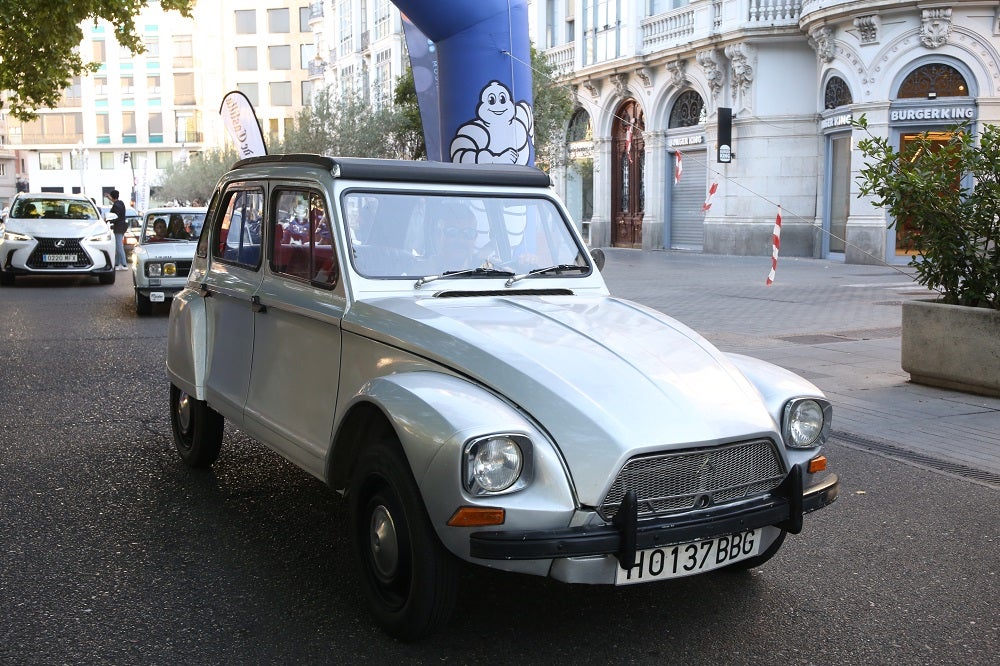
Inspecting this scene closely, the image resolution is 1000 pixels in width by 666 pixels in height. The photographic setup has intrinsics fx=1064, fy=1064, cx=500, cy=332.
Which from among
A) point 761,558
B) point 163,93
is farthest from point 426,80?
point 163,93

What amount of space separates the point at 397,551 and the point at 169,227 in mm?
13293

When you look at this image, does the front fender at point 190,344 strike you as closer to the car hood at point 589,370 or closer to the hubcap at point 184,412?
the hubcap at point 184,412

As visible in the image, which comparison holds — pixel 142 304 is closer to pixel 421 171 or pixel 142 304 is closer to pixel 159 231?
pixel 159 231

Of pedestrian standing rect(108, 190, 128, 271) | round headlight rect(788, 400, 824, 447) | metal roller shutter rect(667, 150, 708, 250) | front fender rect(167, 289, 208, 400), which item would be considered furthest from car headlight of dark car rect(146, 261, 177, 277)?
metal roller shutter rect(667, 150, 708, 250)

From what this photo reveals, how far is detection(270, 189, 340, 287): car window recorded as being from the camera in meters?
4.64

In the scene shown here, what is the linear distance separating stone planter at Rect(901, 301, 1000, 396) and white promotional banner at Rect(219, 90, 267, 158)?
12.6 metres

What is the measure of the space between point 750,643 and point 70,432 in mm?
5140

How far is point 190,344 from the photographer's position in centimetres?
579

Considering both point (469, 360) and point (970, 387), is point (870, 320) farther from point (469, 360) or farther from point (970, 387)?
point (469, 360)

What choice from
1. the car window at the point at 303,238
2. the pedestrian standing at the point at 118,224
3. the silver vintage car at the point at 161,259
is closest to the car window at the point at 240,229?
the car window at the point at 303,238

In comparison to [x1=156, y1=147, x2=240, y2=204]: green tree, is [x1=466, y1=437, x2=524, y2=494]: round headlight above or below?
below

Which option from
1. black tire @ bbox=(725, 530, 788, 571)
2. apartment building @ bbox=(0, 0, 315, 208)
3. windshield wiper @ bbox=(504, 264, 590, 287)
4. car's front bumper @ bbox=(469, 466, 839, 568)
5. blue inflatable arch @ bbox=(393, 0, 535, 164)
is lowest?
black tire @ bbox=(725, 530, 788, 571)

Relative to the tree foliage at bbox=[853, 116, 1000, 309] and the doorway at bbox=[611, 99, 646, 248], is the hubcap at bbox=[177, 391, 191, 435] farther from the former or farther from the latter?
the doorway at bbox=[611, 99, 646, 248]

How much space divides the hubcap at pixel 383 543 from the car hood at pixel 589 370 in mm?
581
